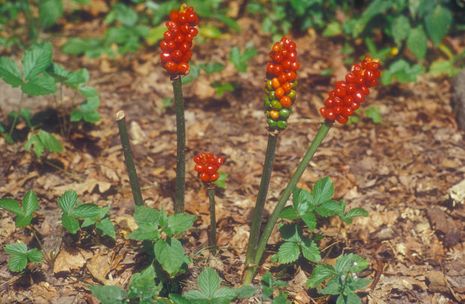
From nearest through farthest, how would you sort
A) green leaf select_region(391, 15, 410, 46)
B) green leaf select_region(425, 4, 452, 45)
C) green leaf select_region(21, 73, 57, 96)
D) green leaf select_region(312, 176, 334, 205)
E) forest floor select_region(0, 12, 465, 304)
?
green leaf select_region(312, 176, 334, 205) < forest floor select_region(0, 12, 465, 304) < green leaf select_region(21, 73, 57, 96) < green leaf select_region(425, 4, 452, 45) < green leaf select_region(391, 15, 410, 46)

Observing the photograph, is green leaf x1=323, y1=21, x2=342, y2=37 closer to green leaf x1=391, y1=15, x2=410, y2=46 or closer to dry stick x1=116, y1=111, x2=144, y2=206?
green leaf x1=391, y1=15, x2=410, y2=46

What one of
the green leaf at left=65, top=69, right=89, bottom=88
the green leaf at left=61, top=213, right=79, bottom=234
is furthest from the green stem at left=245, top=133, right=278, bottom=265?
the green leaf at left=65, top=69, right=89, bottom=88

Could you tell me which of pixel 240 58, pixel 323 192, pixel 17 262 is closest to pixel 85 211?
pixel 17 262

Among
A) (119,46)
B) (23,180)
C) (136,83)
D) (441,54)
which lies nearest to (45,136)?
(23,180)

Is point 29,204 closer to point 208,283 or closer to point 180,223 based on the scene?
point 180,223

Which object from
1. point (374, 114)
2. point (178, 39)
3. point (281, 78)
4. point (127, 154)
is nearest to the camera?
point (281, 78)

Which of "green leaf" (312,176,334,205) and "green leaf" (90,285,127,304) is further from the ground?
"green leaf" (312,176,334,205)
